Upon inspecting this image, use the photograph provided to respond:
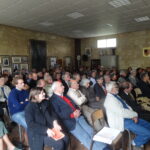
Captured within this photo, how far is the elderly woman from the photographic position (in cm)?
222

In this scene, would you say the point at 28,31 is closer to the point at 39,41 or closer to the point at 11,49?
the point at 39,41

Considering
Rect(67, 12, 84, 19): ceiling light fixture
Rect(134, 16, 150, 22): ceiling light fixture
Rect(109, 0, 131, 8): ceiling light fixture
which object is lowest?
Rect(134, 16, 150, 22): ceiling light fixture

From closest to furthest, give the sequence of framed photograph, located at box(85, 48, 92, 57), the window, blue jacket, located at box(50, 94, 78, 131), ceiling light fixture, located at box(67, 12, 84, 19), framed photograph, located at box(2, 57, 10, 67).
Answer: blue jacket, located at box(50, 94, 78, 131), ceiling light fixture, located at box(67, 12, 84, 19), framed photograph, located at box(2, 57, 10, 67), the window, framed photograph, located at box(85, 48, 92, 57)

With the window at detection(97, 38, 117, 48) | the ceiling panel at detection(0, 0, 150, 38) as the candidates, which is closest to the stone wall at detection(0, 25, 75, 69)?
the ceiling panel at detection(0, 0, 150, 38)

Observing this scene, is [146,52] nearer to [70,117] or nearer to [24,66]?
[24,66]

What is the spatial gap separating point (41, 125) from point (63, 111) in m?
0.51

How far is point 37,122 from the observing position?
7.57ft

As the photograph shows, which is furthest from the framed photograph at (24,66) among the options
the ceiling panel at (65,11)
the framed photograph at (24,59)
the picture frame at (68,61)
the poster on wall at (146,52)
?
the poster on wall at (146,52)

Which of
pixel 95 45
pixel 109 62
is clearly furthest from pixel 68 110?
pixel 95 45

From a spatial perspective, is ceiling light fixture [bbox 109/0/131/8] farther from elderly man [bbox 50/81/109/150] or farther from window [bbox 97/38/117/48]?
window [bbox 97/38/117/48]

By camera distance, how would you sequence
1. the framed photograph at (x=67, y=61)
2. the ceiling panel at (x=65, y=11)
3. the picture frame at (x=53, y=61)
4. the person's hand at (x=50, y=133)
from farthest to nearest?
the framed photograph at (x=67, y=61), the picture frame at (x=53, y=61), the ceiling panel at (x=65, y=11), the person's hand at (x=50, y=133)

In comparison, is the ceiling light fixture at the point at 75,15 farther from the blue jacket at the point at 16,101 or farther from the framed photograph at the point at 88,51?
the framed photograph at the point at 88,51

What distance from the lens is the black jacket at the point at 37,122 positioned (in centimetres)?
224

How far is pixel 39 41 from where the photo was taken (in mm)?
9234
